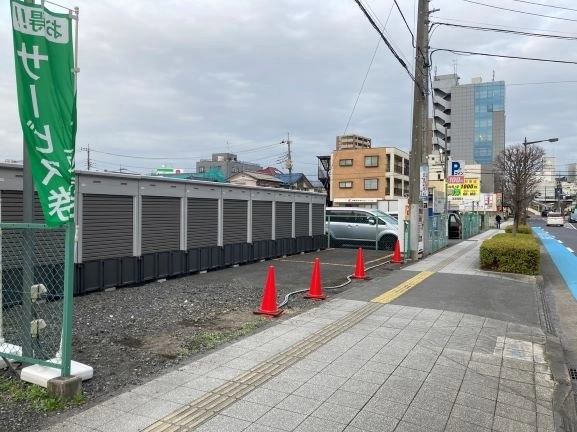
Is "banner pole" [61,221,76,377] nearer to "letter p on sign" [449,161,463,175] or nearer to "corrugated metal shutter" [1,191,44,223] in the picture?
"corrugated metal shutter" [1,191,44,223]

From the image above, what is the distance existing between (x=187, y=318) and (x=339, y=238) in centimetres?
1384

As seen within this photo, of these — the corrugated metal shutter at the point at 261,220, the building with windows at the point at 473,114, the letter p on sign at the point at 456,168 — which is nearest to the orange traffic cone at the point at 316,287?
the corrugated metal shutter at the point at 261,220

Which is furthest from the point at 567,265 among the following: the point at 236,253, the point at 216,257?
the point at 216,257

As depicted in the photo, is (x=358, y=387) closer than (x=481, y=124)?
Yes

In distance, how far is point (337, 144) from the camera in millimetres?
94750

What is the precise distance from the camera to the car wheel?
1962cm

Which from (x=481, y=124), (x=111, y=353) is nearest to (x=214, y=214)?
(x=111, y=353)

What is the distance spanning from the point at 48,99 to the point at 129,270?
6.35 meters

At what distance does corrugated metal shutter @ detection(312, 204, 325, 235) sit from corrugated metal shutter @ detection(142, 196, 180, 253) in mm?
8129

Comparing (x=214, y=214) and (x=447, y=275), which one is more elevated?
(x=214, y=214)

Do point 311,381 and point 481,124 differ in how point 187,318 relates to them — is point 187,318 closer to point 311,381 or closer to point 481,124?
point 311,381

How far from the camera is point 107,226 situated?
954 centimetres

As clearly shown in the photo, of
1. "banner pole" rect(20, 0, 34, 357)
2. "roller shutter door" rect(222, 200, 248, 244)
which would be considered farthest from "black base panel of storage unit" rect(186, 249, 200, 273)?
"banner pole" rect(20, 0, 34, 357)

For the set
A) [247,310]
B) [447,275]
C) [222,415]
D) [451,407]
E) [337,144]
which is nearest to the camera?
[222,415]
